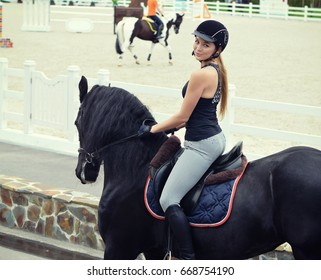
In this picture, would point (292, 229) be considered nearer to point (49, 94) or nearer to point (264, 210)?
point (264, 210)

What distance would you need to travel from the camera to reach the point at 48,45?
30953mm

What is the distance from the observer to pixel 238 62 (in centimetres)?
2716

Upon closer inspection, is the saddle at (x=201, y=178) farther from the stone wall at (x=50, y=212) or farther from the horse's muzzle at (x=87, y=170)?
the stone wall at (x=50, y=212)

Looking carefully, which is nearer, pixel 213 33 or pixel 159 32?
pixel 213 33

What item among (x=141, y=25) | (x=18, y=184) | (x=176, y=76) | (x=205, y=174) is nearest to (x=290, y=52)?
(x=141, y=25)

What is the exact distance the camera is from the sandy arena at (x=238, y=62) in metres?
16.9

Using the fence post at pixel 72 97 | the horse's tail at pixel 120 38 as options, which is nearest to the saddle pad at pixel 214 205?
the fence post at pixel 72 97

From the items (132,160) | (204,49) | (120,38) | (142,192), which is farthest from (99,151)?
(120,38)

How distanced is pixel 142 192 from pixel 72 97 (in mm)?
6981

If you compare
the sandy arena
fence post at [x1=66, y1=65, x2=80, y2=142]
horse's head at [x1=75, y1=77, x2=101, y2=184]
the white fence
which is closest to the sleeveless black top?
horse's head at [x1=75, y1=77, x2=101, y2=184]

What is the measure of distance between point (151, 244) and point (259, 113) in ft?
37.9

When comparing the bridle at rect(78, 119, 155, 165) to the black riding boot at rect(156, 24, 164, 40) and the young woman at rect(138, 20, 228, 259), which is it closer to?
the young woman at rect(138, 20, 228, 259)

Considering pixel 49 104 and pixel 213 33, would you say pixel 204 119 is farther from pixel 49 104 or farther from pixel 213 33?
pixel 49 104

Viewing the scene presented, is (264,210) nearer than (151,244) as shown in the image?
Yes
